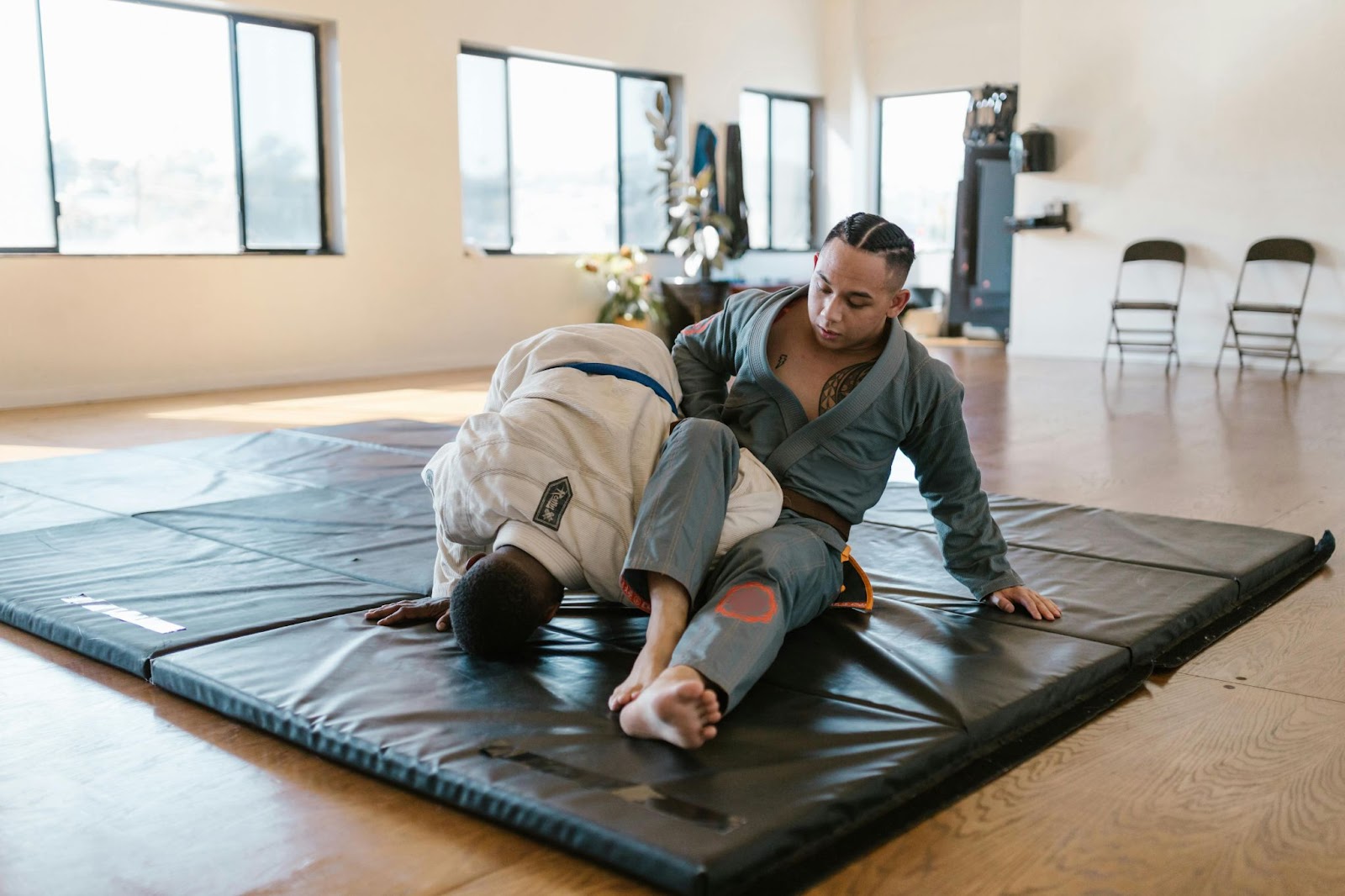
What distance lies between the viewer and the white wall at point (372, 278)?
621 centimetres

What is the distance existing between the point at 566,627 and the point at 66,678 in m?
0.86

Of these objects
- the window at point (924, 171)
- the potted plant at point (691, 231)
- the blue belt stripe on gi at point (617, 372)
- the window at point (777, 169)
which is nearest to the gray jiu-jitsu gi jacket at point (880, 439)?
the blue belt stripe on gi at point (617, 372)

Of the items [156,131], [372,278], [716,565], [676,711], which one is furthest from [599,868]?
[372,278]

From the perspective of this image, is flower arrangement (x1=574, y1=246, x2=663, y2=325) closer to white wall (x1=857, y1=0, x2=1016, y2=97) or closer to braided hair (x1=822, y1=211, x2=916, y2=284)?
white wall (x1=857, y1=0, x2=1016, y2=97)

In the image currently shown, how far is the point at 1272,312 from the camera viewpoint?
753 cm

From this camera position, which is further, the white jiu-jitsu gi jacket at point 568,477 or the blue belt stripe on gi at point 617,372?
the blue belt stripe on gi at point 617,372

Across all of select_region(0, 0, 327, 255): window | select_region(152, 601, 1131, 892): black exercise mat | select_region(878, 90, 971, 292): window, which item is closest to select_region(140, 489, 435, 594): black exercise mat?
select_region(152, 601, 1131, 892): black exercise mat

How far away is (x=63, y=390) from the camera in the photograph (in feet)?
20.2

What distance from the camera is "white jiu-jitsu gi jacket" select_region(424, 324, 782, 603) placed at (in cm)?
194

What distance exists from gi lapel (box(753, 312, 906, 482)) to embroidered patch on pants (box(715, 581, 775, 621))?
1.33ft

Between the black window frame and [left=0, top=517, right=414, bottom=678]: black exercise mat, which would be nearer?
[left=0, top=517, right=414, bottom=678]: black exercise mat

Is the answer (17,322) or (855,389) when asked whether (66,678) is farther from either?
(17,322)

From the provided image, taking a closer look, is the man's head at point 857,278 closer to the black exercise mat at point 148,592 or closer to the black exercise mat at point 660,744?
the black exercise mat at point 660,744

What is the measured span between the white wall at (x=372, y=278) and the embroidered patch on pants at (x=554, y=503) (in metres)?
5.08
